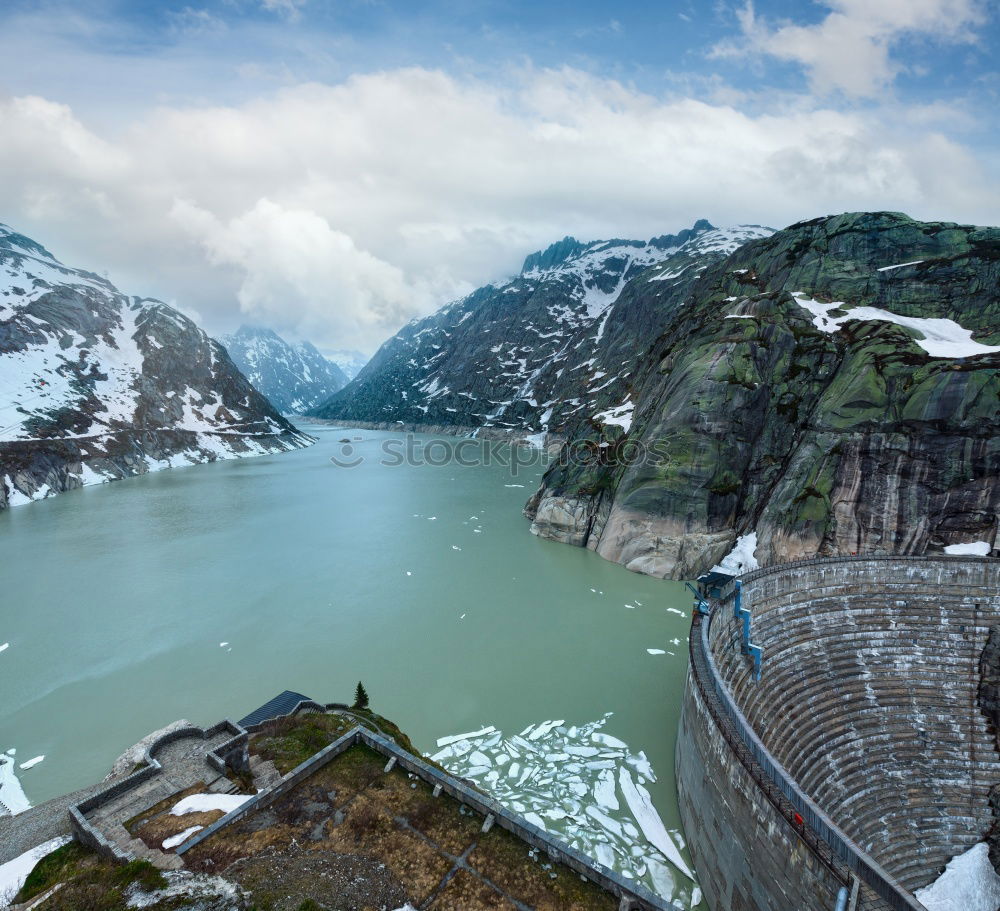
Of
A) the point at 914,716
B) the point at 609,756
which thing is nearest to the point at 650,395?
the point at 914,716

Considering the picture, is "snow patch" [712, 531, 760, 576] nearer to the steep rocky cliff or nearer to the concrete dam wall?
the concrete dam wall

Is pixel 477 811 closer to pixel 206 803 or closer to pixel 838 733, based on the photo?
pixel 206 803

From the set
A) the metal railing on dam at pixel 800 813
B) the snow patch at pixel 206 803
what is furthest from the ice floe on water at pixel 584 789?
the snow patch at pixel 206 803

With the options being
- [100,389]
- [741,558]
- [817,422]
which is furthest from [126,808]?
[100,389]

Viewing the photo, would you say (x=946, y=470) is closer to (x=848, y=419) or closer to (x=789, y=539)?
(x=848, y=419)

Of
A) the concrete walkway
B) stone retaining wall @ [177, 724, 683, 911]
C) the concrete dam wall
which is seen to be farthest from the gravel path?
the concrete dam wall

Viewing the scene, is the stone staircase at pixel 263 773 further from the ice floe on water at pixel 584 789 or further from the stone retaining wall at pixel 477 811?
the ice floe on water at pixel 584 789

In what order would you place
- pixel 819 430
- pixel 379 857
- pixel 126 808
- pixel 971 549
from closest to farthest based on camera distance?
pixel 379 857 < pixel 126 808 < pixel 971 549 < pixel 819 430
